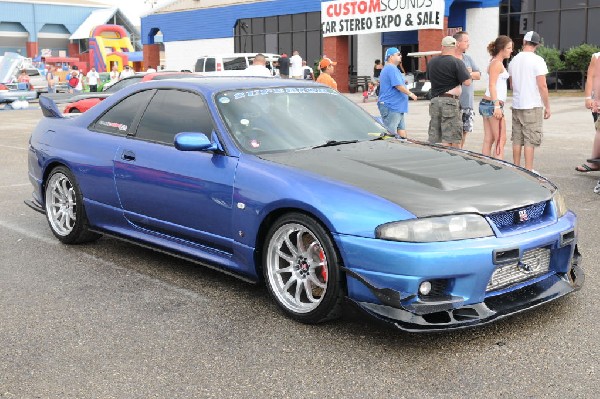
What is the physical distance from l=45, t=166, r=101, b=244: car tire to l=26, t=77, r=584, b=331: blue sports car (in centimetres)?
2

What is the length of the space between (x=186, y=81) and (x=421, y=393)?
3040 mm

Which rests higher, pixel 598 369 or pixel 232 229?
pixel 232 229

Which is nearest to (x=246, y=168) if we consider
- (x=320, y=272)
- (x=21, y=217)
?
(x=320, y=272)

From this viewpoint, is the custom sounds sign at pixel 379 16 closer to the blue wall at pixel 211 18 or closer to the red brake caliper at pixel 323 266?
the blue wall at pixel 211 18

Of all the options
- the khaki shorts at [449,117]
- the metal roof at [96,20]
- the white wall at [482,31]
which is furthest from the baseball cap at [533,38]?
the metal roof at [96,20]

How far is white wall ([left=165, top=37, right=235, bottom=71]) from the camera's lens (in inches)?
1801

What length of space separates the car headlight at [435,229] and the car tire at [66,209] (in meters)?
3.05

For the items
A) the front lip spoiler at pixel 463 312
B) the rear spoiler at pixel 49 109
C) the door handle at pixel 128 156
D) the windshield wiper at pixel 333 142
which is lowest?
the front lip spoiler at pixel 463 312

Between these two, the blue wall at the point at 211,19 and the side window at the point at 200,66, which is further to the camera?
the blue wall at the point at 211,19

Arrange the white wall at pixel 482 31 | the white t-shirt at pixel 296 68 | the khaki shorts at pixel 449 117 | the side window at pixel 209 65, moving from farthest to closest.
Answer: the white wall at pixel 482 31, the side window at pixel 209 65, the white t-shirt at pixel 296 68, the khaki shorts at pixel 449 117

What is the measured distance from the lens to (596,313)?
4.29 m

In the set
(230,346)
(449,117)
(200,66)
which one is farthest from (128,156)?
(200,66)

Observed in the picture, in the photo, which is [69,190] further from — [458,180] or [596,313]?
[596,313]

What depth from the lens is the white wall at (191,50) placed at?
45.8 metres
